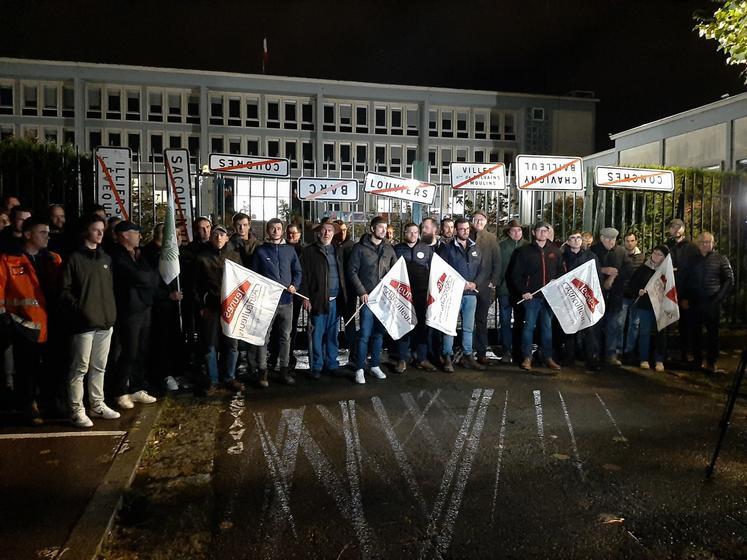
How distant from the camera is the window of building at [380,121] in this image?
5756 centimetres

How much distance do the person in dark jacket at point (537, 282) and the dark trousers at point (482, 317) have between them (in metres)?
0.45

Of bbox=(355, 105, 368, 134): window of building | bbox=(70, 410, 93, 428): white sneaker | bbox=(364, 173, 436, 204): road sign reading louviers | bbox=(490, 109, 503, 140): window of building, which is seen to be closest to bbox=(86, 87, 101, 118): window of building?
bbox=(355, 105, 368, 134): window of building

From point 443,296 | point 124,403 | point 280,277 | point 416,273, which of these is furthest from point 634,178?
point 124,403

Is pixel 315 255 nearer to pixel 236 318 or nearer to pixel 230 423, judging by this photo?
pixel 236 318

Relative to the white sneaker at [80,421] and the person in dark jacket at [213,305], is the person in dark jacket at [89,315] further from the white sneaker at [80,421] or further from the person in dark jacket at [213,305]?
the person in dark jacket at [213,305]

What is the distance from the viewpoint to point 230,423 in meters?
6.46

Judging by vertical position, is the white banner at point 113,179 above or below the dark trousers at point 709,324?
above

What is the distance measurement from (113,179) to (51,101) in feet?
165

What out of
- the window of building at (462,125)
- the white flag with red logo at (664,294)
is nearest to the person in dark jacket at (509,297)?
the white flag with red logo at (664,294)

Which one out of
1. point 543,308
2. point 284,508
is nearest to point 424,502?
point 284,508

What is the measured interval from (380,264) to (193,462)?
411 cm

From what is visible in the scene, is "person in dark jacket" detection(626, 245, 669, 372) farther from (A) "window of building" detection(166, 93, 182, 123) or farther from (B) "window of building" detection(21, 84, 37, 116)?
(B) "window of building" detection(21, 84, 37, 116)

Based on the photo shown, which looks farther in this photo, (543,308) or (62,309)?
(543,308)

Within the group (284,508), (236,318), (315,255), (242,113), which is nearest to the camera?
(284,508)
